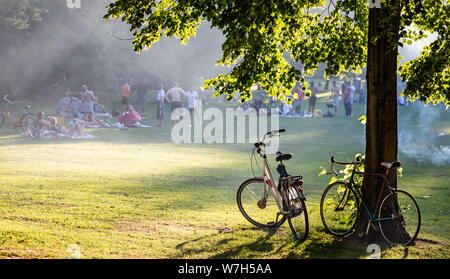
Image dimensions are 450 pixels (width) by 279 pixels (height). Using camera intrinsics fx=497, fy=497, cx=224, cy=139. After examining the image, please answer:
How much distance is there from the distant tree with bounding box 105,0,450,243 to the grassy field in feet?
5.20

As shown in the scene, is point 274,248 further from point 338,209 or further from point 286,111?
point 286,111

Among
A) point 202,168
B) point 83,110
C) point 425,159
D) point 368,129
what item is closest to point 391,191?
point 368,129

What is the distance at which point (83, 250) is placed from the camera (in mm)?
5949

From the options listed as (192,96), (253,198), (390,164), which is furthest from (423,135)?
(390,164)

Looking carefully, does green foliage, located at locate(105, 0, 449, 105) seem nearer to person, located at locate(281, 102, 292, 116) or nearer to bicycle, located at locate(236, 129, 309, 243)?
bicycle, located at locate(236, 129, 309, 243)

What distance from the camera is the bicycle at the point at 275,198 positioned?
655 cm

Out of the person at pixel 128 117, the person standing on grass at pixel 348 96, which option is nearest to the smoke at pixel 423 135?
the person standing on grass at pixel 348 96

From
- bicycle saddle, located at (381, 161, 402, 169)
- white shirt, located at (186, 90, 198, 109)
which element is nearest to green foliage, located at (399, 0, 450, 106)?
bicycle saddle, located at (381, 161, 402, 169)

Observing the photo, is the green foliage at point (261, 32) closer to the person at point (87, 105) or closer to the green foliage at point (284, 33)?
the green foliage at point (284, 33)

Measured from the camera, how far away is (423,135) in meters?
22.0

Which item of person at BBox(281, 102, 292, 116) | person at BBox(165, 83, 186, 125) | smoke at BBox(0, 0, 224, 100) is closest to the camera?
person at BBox(165, 83, 186, 125)

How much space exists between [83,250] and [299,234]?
113 inches

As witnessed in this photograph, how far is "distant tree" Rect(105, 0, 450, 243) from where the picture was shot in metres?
6.09
